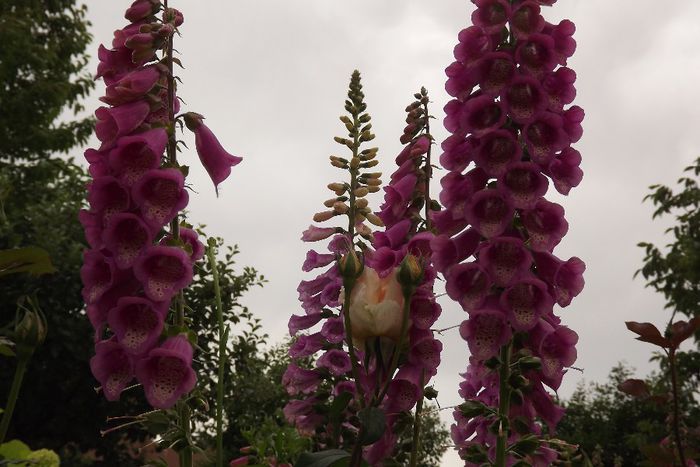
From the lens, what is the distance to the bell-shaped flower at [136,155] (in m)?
1.37

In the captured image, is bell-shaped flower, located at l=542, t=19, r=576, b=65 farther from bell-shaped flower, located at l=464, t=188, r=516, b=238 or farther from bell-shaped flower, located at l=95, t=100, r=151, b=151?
bell-shaped flower, located at l=95, t=100, r=151, b=151

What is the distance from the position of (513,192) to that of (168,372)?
70 cm

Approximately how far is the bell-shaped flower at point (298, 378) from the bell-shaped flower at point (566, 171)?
0.99 meters

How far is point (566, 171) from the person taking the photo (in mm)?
1619

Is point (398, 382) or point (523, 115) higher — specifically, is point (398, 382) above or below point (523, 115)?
below

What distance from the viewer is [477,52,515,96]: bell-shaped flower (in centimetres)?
157

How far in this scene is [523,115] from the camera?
60.1 inches

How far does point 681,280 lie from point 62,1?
43.4ft

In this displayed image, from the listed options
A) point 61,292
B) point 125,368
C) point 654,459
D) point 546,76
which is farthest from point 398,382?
point 61,292

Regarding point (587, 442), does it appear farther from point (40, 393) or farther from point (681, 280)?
point (40, 393)

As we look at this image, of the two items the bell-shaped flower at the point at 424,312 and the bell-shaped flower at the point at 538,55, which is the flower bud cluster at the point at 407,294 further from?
the bell-shaped flower at the point at 538,55

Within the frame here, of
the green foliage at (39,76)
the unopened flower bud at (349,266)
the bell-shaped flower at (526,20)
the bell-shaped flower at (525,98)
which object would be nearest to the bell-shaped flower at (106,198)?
the unopened flower bud at (349,266)

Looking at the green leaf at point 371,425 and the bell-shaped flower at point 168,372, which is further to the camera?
the bell-shaped flower at point 168,372

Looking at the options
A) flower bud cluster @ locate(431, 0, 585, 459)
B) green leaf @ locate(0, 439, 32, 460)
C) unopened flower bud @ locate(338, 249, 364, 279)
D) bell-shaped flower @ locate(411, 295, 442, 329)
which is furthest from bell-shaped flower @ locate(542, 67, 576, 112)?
green leaf @ locate(0, 439, 32, 460)
